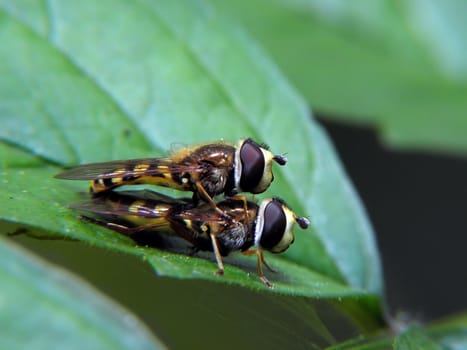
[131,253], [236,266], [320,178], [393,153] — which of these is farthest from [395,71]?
[131,253]

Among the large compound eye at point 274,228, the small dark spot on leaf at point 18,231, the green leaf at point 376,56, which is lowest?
the small dark spot on leaf at point 18,231

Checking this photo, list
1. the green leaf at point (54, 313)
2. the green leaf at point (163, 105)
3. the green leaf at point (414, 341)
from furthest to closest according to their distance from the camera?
1. the green leaf at point (163, 105)
2. the green leaf at point (414, 341)
3. the green leaf at point (54, 313)

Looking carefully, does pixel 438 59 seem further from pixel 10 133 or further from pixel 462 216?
pixel 10 133

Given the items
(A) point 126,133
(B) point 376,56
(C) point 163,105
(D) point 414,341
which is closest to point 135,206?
(A) point 126,133

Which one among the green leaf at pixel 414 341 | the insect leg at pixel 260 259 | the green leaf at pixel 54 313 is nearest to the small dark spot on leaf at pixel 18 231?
the insect leg at pixel 260 259

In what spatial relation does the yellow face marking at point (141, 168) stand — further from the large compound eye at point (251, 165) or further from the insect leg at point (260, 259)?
the insect leg at point (260, 259)

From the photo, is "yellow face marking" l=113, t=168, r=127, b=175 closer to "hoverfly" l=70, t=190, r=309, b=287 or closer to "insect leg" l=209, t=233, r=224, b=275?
"hoverfly" l=70, t=190, r=309, b=287

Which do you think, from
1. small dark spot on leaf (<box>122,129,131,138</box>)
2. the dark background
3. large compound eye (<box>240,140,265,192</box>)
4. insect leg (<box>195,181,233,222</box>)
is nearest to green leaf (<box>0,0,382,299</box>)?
small dark spot on leaf (<box>122,129,131,138</box>)
